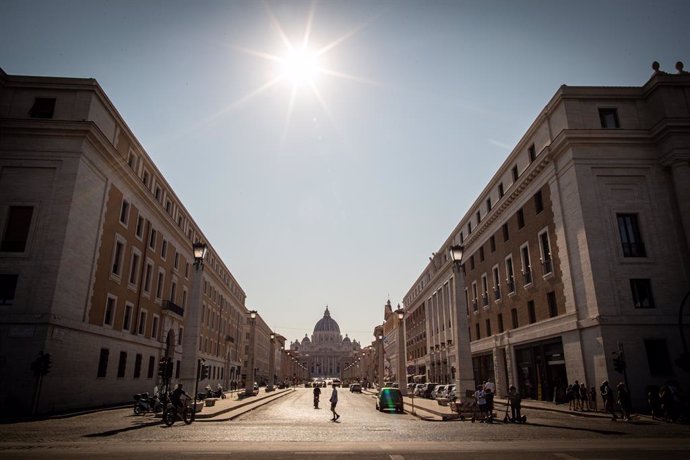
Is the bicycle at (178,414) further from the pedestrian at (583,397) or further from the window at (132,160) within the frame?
the pedestrian at (583,397)

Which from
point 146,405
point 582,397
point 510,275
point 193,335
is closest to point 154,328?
point 146,405

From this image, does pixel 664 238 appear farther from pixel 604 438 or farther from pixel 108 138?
pixel 108 138

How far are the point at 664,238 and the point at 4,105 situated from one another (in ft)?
135

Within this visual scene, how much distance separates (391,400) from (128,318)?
2118 cm

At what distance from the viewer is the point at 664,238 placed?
27.0 meters

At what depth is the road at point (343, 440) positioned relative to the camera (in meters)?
11.4

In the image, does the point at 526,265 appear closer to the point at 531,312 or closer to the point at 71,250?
the point at 531,312

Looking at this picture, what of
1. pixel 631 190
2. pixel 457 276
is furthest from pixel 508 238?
pixel 457 276

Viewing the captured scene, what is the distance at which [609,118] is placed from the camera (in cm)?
3009

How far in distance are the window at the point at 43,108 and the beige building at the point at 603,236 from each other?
3267 centimetres

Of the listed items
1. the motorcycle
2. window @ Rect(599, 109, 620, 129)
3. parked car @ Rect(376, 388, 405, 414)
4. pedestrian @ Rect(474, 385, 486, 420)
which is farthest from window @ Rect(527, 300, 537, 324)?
the motorcycle

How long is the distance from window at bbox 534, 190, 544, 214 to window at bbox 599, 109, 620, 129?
6279 millimetres

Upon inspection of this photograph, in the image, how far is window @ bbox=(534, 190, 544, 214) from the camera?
33219 mm

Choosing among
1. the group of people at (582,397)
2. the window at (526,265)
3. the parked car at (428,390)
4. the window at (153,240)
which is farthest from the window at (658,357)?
the window at (153,240)
